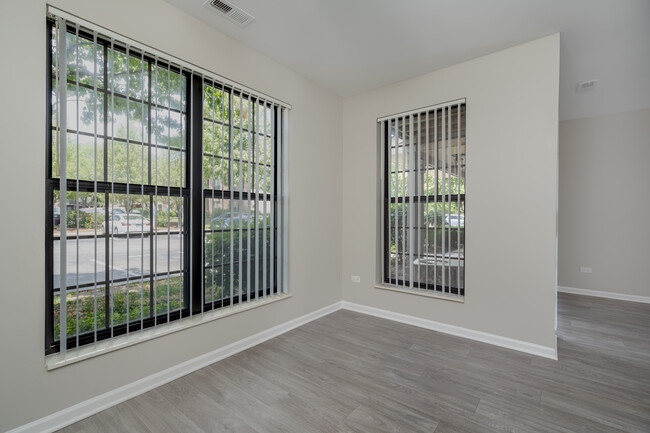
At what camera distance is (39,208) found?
1787mm

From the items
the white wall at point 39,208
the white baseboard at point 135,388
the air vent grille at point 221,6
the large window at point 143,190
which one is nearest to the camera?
the white wall at point 39,208

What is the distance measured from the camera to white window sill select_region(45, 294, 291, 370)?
6.10 ft

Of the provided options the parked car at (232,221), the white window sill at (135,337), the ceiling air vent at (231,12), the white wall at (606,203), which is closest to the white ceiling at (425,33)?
the ceiling air vent at (231,12)

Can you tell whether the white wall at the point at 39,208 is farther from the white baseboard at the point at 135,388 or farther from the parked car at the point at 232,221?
the parked car at the point at 232,221

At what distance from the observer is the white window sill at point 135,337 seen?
1.86m

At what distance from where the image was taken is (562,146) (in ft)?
16.5

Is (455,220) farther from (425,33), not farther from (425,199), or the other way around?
(425,33)

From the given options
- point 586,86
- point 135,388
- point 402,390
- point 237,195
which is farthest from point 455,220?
point 135,388

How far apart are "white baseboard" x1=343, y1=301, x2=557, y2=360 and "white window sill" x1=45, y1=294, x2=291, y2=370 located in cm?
153

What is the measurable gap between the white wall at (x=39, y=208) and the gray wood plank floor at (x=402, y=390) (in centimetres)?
23

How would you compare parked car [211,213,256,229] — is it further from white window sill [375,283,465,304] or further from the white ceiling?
white window sill [375,283,465,304]

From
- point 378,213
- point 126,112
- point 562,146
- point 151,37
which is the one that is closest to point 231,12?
point 151,37

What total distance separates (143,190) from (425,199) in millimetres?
2817

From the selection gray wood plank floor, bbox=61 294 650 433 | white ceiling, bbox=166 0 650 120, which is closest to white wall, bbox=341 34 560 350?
white ceiling, bbox=166 0 650 120
